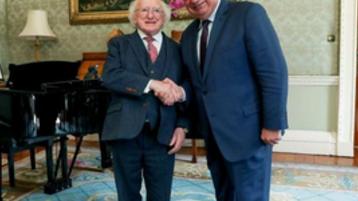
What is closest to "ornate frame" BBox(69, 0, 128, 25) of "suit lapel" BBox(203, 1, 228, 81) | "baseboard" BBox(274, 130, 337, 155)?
"baseboard" BBox(274, 130, 337, 155)

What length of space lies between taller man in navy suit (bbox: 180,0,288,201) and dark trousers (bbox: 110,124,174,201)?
0.82 feet

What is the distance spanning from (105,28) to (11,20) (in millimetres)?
1331

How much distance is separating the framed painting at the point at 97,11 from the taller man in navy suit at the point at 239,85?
3117 millimetres

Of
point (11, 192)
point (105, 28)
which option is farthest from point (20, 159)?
point (105, 28)

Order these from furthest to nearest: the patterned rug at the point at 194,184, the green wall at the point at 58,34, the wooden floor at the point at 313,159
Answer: the green wall at the point at 58,34
the wooden floor at the point at 313,159
the patterned rug at the point at 194,184

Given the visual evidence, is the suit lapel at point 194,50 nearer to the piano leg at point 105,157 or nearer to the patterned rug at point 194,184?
the patterned rug at point 194,184

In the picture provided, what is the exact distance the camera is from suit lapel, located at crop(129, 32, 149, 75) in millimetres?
1658

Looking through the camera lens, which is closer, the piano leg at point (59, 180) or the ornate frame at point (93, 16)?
the piano leg at point (59, 180)

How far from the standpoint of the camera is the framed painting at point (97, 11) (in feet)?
15.0

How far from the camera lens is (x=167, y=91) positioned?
158 centimetres

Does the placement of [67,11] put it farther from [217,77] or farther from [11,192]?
[217,77]

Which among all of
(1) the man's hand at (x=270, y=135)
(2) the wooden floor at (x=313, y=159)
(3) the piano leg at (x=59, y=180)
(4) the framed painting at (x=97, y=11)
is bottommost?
(2) the wooden floor at (x=313, y=159)

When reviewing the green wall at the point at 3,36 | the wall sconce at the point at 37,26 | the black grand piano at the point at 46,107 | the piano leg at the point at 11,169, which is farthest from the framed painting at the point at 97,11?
the piano leg at the point at 11,169

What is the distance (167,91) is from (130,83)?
0.15 metres
